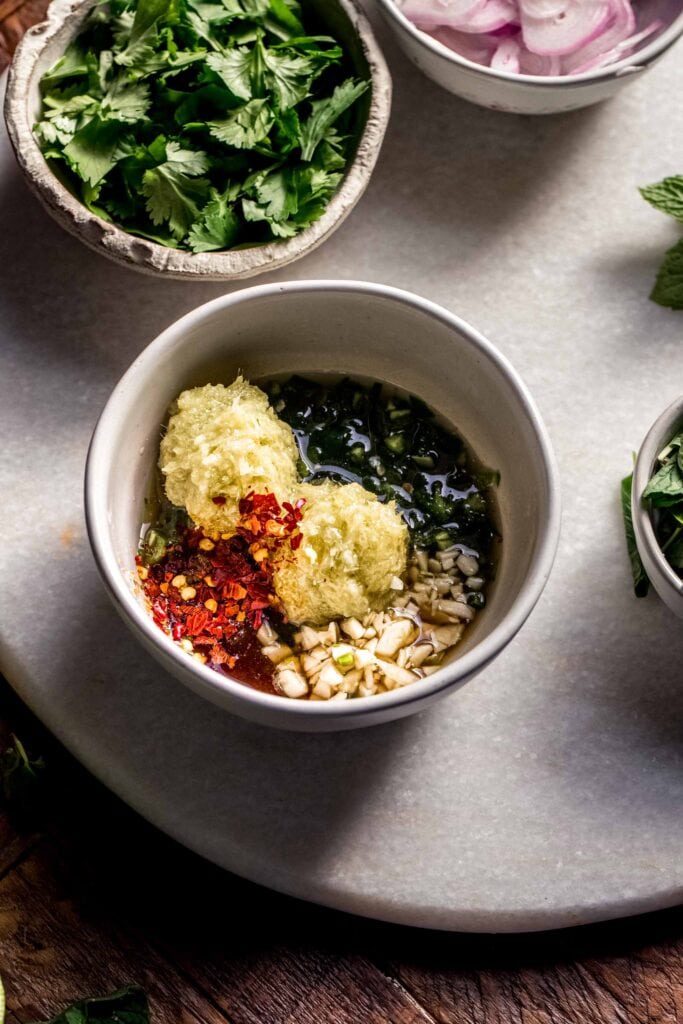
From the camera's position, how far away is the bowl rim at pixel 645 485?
6.61ft

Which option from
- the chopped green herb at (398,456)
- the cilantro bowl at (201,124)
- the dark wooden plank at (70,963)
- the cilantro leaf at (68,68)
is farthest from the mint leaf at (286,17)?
the dark wooden plank at (70,963)

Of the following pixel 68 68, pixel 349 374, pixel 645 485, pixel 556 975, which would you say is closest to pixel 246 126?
pixel 68 68

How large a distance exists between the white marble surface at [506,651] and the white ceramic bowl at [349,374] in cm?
22

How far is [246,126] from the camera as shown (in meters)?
2.21

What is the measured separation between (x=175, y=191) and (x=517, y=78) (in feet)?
2.11

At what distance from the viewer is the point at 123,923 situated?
216cm

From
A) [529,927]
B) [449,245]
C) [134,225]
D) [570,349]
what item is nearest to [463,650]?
[529,927]


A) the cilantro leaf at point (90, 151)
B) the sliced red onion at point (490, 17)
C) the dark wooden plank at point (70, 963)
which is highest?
the sliced red onion at point (490, 17)

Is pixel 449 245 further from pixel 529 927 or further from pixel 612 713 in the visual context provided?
pixel 529 927

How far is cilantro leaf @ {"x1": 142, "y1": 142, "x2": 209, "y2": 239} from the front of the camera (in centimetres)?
219

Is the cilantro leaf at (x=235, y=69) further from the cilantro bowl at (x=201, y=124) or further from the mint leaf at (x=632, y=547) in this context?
the mint leaf at (x=632, y=547)

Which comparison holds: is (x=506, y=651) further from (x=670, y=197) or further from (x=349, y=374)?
(x=670, y=197)

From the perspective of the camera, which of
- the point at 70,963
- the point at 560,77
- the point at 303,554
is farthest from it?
the point at 560,77

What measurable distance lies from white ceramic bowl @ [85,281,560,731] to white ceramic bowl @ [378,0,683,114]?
19.6 inches
